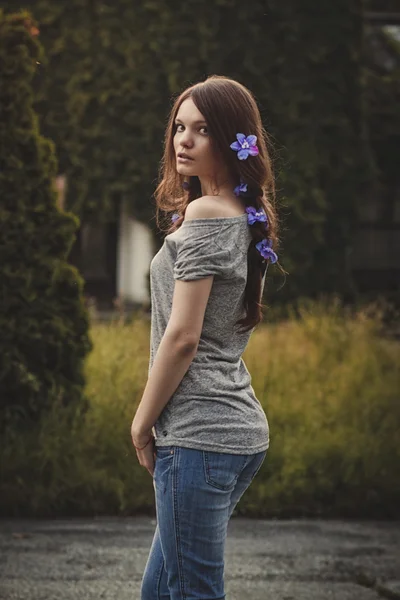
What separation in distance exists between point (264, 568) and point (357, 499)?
4.57ft

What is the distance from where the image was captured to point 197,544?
2.71 metres

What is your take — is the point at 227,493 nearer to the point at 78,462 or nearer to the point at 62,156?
the point at 78,462

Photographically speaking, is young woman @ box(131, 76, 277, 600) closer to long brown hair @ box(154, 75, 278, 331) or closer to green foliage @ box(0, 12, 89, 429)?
long brown hair @ box(154, 75, 278, 331)

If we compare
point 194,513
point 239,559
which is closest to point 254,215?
point 194,513

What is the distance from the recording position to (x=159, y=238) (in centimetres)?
1491

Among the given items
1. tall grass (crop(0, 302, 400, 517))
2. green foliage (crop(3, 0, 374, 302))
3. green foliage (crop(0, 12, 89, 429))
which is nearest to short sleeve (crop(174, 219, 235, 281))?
tall grass (crop(0, 302, 400, 517))

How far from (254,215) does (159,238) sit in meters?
12.1

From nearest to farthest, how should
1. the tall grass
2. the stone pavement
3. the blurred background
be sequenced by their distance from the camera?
the stone pavement, the tall grass, the blurred background

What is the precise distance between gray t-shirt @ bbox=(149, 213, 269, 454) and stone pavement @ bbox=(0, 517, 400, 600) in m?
2.22

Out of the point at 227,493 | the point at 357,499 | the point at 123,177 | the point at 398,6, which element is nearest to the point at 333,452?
the point at 357,499

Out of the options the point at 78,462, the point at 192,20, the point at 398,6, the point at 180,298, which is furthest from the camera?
the point at 398,6

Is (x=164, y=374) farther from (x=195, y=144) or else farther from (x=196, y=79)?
(x=196, y=79)

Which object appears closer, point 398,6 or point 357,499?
point 357,499

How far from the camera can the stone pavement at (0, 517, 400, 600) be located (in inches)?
191
